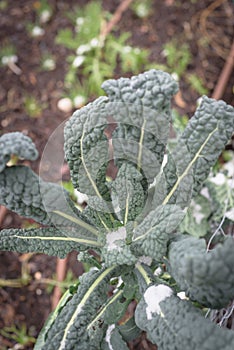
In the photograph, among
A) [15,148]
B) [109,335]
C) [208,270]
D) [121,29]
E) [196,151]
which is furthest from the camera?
[121,29]

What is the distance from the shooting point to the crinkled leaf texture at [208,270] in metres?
0.69

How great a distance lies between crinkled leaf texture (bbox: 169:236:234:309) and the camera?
2.27 feet

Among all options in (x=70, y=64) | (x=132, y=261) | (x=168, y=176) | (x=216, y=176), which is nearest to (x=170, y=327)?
(x=132, y=261)

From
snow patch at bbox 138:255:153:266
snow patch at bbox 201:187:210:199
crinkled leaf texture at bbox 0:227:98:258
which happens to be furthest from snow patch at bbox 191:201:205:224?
crinkled leaf texture at bbox 0:227:98:258

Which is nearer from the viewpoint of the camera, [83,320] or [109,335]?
[83,320]

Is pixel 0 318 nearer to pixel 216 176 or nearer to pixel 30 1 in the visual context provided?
pixel 216 176

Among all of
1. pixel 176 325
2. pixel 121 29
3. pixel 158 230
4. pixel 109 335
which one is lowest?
pixel 109 335

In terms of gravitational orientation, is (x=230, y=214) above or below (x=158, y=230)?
below

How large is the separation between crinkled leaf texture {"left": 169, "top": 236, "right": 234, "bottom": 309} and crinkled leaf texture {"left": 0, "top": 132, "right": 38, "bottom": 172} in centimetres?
31

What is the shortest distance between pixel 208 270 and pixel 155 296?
0.62ft

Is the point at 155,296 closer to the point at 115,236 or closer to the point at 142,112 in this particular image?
the point at 115,236

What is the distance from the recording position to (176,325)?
79 cm

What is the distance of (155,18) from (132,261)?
1387 millimetres

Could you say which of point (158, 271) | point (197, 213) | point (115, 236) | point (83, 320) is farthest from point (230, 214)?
point (83, 320)
